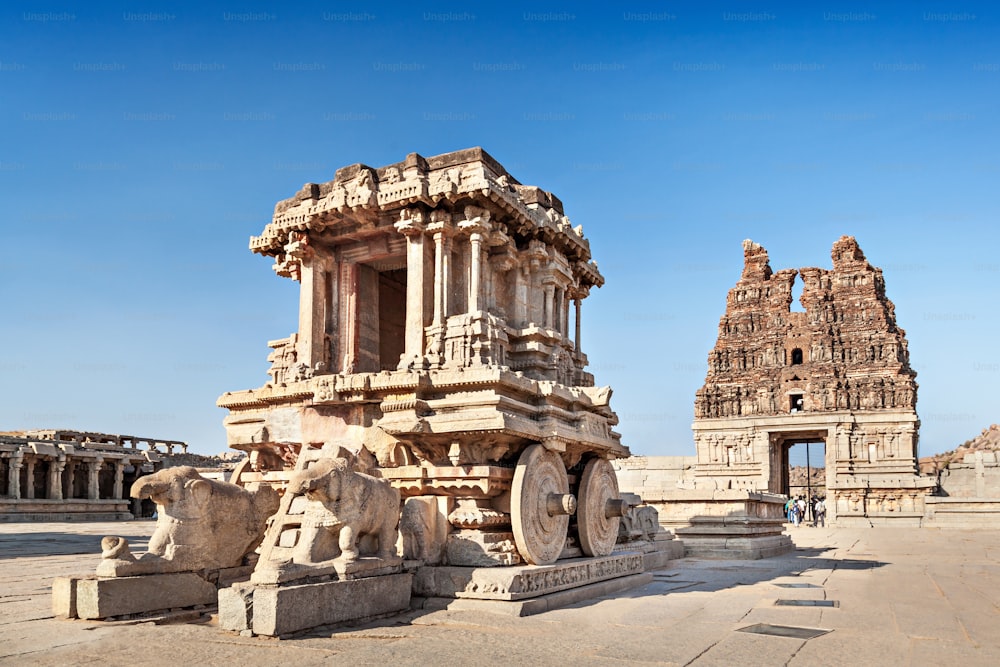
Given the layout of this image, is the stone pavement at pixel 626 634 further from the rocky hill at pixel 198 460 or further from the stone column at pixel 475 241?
the rocky hill at pixel 198 460

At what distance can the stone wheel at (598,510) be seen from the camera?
33.6 feet

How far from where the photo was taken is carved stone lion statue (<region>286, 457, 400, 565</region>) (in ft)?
24.0

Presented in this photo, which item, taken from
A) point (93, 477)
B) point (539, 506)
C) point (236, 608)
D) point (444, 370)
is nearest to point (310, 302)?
point (444, 370)

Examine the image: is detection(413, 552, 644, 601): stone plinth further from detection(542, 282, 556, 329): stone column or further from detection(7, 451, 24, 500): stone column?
detection(7, 451, 24, 500): stone column

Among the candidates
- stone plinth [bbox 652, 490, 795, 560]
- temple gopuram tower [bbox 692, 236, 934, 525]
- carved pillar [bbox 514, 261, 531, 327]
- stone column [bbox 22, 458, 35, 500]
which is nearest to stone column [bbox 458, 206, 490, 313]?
carved pillar [bbox 514, 261, 531, 327]

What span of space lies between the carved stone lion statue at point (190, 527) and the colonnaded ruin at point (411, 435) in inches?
0.8

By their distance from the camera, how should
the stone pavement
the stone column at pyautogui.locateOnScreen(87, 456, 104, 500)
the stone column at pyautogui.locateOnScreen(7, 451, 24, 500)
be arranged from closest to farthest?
1. the stone pavement
2. the stone column at pyautogui.locateOnScreen(7, 451, 24, 500)
3. the stone column at pyautogui.locateOnScreen(87, 456, 104, 500)

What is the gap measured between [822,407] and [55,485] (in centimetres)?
3544

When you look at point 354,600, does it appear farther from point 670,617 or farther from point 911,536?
point 911,536

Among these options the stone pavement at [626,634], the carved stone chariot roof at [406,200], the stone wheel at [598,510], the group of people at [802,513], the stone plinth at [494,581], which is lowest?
the group of people at [802,513]

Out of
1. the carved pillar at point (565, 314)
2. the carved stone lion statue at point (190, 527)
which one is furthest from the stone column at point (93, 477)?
the carved stone lion statue at point (190, 527)

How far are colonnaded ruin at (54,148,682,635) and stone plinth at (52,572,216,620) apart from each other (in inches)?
0.7

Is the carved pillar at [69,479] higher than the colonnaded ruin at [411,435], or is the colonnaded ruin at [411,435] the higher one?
Answer: the colonnaded ruin at [411,435]

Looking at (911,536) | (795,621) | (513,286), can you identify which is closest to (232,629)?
(795,621)
